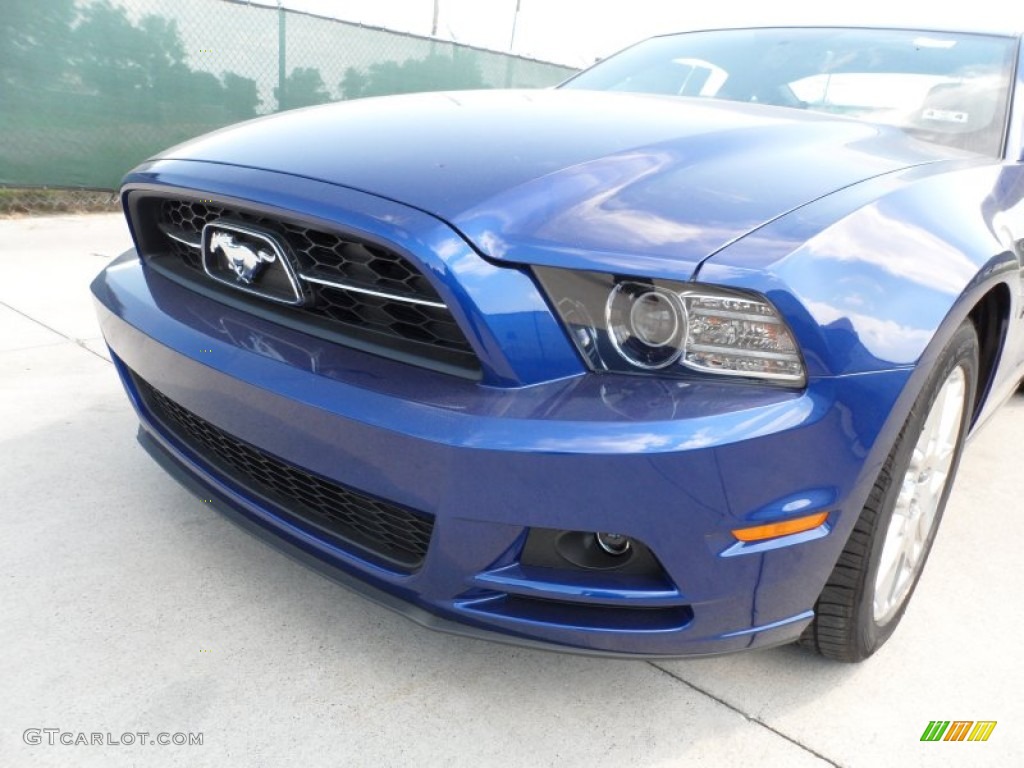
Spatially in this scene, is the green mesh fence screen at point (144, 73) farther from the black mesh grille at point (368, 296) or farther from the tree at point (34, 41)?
the black mesh grille at point (368, 296)

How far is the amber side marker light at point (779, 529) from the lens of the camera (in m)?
1.29

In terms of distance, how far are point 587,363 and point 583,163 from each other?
0.42m

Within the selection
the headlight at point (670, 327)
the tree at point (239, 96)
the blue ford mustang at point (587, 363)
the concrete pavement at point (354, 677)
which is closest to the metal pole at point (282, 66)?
the tree at point (239, 96)

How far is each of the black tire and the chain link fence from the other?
6334mm

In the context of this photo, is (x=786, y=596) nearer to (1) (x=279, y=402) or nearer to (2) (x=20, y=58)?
(1) (x=279, y=402)

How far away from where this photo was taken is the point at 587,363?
1.34 metres

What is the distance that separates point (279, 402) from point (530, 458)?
1.60 feet

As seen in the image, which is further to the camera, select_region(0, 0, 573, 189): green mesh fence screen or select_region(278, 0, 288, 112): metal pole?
select_region(278, 0, 288, 112): metal pole

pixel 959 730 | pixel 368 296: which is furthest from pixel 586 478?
pixel 959 730

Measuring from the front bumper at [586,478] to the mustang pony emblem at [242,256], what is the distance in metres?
0.20

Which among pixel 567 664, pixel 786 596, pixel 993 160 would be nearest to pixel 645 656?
pixel 786 596

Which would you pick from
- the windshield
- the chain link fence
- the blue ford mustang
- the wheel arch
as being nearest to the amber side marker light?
the blue ford mustang

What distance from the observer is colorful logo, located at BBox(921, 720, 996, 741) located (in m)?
1.57

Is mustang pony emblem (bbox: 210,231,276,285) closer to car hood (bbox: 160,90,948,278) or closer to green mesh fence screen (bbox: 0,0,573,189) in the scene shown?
car hood (bbox: 160,90,948,278)
